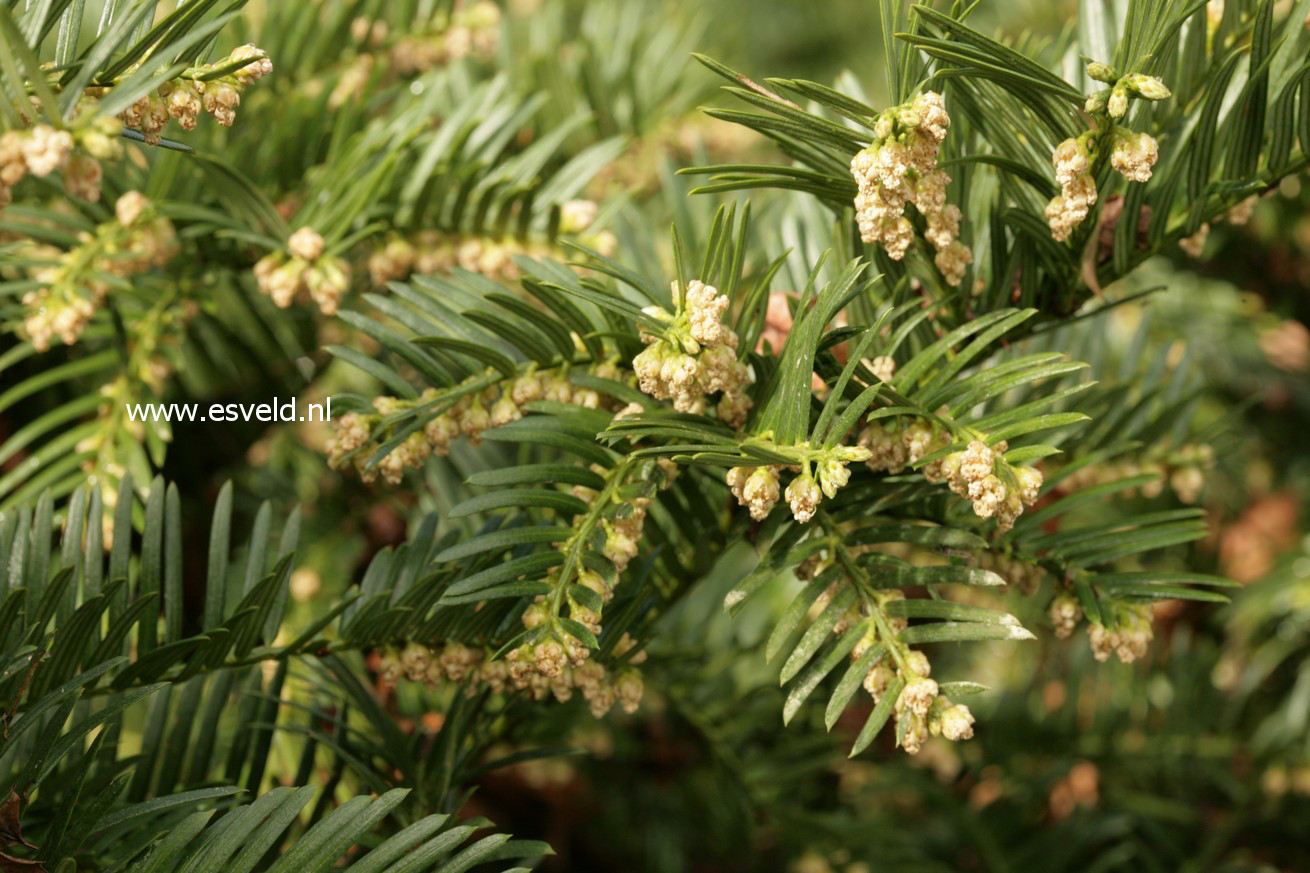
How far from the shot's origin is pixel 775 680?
0.83 m

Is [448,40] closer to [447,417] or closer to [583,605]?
[447,417]

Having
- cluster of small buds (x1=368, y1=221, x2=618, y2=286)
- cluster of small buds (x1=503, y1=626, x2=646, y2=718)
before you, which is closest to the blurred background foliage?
A: cluster of small buds (x1=368, y1=221, x2=618, y2=286)

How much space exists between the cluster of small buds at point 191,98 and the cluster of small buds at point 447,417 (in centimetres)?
15

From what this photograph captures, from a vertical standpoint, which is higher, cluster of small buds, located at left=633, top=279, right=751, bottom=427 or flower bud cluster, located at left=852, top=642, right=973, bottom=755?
cluster of small buds, located at left=633, top=279, right=751, bottom=427

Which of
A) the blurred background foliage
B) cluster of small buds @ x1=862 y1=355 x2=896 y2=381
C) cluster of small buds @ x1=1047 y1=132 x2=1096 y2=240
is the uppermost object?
cluster of small buds @ x1=1047 y1=132 x2=1096 y2=240

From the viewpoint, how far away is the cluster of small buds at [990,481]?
0.42 m

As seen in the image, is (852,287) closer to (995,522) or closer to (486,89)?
(995,522)

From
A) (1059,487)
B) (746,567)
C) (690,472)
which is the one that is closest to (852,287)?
(690,472)

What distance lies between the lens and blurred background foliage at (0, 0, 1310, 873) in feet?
2.47

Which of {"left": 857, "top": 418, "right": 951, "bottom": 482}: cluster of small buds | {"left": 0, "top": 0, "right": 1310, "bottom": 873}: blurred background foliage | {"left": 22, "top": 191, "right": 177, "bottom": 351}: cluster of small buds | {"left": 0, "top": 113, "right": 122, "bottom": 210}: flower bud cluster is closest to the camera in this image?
{"left": 0, "top": 113, "right": 122, "bottom": 210}: flower bud cluster

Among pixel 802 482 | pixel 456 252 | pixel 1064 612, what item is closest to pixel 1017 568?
pixel 1064 612

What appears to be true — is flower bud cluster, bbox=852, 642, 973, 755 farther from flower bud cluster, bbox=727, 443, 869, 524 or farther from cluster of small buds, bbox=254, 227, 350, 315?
cluster of small buds, bbox=254, 227, 350, 315

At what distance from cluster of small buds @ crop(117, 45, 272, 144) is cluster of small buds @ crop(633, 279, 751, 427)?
0.18 meters

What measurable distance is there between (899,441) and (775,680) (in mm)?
405
